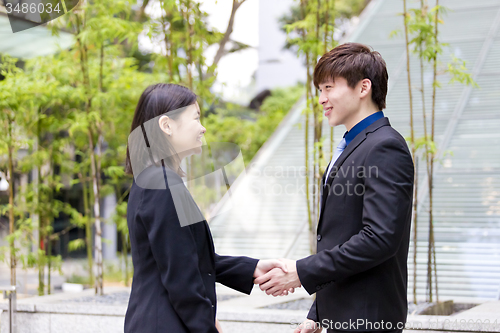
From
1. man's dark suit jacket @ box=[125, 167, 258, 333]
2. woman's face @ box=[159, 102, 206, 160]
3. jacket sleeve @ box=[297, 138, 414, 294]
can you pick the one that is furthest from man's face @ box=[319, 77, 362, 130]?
man's dark suit jacket @ box=[125, 167, 258, 333]

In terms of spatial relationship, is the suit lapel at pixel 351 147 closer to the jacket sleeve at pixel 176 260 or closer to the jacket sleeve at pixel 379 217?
the jacket sleeve at pixel 379 217

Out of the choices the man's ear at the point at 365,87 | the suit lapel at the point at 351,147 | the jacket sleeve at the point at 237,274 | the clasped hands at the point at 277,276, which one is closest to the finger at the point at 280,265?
the clasped hands at the point at 277,276

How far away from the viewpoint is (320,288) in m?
1.39

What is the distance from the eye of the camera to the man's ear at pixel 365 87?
4.74 feet

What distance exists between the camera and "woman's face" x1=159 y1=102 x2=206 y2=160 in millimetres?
1416

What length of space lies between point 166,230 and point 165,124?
320mm

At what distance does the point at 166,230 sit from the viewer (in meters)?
1.27

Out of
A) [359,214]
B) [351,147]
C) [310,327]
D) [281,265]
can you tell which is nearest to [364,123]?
[351,147]

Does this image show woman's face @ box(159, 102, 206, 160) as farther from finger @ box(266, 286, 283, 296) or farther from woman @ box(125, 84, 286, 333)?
finger @ box(266, 286, 283, 296)

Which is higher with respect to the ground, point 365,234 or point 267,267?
point 365,234

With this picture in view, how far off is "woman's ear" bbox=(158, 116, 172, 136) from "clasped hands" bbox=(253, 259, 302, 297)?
1.76 feet

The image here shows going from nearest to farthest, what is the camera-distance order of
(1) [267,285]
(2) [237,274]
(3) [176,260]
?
(3) [176,260]
(1) [267,285]
(2) [237,274]

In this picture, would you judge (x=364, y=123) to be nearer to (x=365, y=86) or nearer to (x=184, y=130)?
(x=365, y=86)

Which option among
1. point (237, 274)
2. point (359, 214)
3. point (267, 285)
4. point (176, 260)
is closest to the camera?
point (176, 260)
